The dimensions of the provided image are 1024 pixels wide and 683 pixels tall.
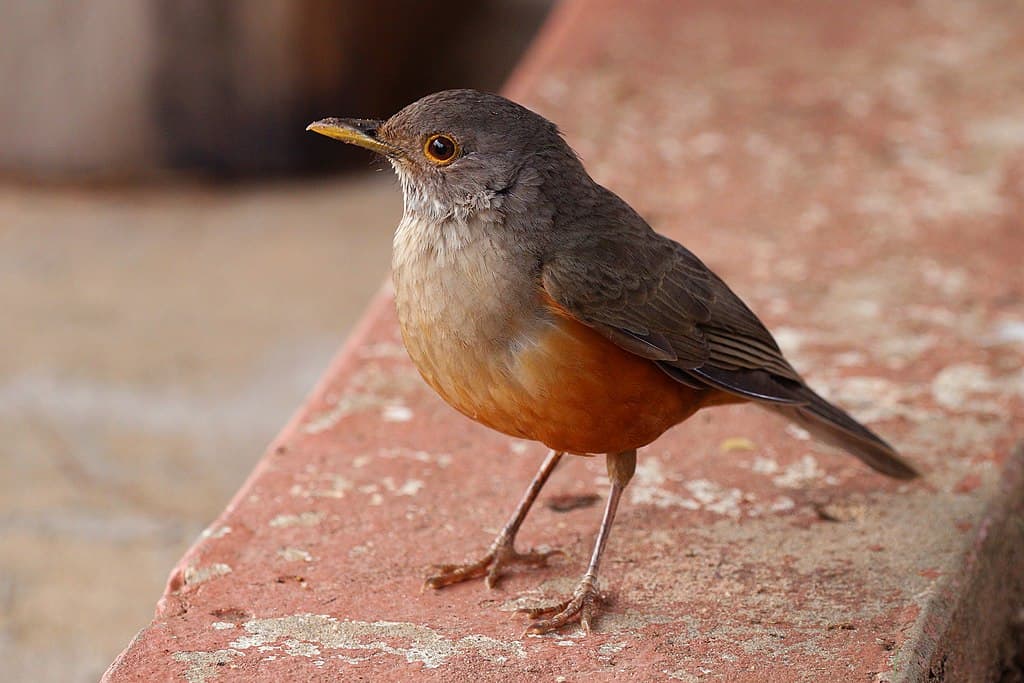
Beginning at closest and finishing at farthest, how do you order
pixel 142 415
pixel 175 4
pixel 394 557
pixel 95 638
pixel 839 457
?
pixel 394 557, pixel 839 457, pixel 95 638, pixel 142 415, pixel 175 4

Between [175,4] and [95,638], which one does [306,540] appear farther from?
[175,4]

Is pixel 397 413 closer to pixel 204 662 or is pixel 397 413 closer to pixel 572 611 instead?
pixel 572 611

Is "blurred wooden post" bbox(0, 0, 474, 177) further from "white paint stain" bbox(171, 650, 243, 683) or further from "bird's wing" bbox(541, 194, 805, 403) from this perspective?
"white paint stain" bbox(171, 650, 243, 683)

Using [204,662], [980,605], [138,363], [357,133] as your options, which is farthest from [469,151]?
[138,363]

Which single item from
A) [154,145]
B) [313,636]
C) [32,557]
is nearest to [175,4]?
[154,145]

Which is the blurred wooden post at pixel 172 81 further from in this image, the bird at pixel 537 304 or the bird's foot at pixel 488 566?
the bird's foot at pixel 488 566

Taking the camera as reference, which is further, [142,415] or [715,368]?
[142,415]
